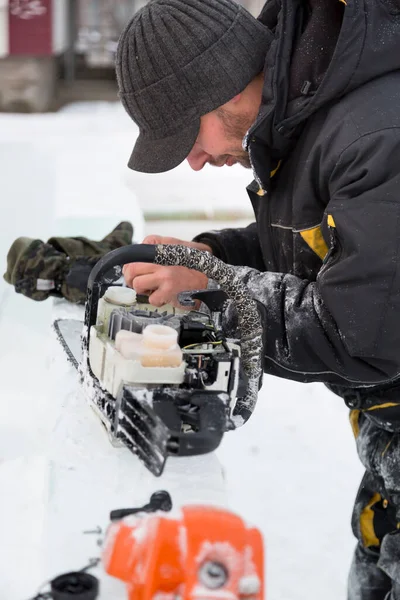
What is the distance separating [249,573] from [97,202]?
2983 mm

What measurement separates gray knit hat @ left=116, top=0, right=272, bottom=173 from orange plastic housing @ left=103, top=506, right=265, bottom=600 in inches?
31.2

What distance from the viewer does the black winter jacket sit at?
1.32m

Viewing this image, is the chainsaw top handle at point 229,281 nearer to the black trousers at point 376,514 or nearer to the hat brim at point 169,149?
the hat brim at point 169,149

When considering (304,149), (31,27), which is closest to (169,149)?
(304,149)

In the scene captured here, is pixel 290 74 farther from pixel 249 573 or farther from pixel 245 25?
pixel 249 573

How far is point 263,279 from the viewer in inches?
59.0

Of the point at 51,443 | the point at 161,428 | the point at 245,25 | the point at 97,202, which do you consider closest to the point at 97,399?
the point at 51,443

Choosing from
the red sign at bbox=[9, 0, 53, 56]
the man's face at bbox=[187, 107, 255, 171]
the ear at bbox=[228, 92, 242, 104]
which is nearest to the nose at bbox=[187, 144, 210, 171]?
the man's face at bbox=[187, 107, 255, 171]

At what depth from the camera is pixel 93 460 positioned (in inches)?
54.9

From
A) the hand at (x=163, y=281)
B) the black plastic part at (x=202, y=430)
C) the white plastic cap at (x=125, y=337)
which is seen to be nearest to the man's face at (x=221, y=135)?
the hand at (x=163, y=281)

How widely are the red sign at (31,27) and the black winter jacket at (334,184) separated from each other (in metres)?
8.43

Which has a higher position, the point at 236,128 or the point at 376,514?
the point at 236,128

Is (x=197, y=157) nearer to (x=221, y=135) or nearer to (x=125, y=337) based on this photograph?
(x=221, y=135)

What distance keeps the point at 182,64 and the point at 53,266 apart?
0.96m
